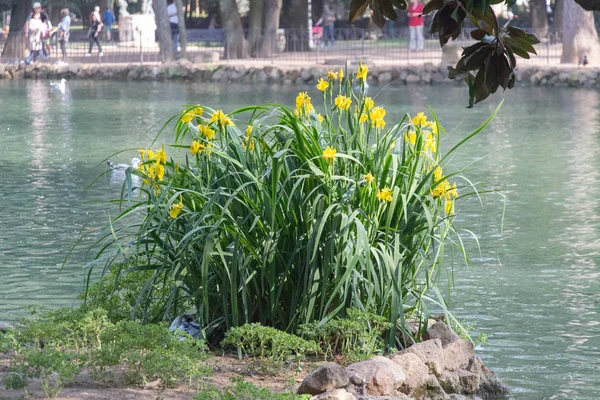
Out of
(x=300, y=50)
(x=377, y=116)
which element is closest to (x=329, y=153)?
(x=377, y=116)

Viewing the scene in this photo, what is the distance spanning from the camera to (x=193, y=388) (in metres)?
5.35

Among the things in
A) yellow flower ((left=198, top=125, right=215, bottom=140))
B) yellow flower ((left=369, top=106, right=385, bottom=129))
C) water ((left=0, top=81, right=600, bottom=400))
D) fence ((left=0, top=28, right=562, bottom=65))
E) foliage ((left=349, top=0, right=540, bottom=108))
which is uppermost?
fence ((left=0, top=28, right=562, bottom=65))

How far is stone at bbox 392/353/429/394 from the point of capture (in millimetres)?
5523

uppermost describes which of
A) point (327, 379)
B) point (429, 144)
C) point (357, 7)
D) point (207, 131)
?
point (357, 7)

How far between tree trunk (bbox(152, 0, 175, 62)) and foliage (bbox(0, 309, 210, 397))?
31.8 metres

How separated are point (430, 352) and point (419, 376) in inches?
11.7

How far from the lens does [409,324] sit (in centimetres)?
651

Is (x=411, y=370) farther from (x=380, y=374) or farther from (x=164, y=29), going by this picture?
(x=164, y=29)

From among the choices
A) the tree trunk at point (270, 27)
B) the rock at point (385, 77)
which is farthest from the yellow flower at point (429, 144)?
the tree trunk at point (270, 27)

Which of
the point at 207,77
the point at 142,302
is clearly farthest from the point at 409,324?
the point at 207,77

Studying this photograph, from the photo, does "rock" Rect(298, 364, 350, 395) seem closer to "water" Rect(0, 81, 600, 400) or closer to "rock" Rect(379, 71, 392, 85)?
"water" Rect(0, 81, 600, 400)

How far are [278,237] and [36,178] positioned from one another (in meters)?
9.98

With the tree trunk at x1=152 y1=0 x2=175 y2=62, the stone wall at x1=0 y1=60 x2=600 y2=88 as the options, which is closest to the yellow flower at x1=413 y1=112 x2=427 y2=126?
the stone wall at x1=0 y1=60 x2=600 y2=88

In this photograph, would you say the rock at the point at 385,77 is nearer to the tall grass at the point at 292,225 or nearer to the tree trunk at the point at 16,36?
the tree trunk at the point at 16,36
